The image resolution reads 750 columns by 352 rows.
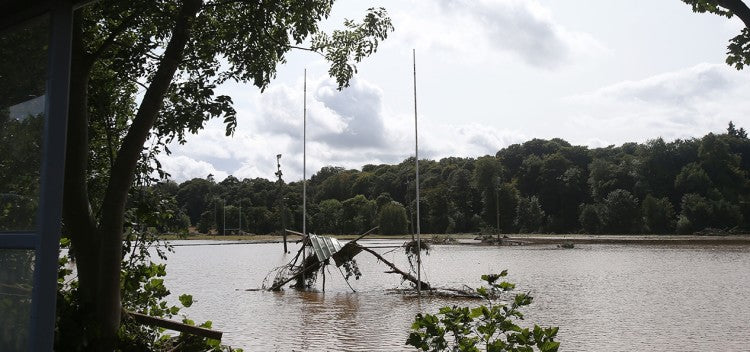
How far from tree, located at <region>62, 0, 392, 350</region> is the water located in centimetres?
480

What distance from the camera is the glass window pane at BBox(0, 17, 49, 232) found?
283 centimetres

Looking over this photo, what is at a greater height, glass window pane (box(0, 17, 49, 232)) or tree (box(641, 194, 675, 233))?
tree (box(641, 194, 675, 233))

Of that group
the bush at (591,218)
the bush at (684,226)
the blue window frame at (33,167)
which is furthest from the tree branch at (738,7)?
the bush at (591,218)

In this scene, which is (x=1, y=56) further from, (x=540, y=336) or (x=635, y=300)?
(x=635, y=300)

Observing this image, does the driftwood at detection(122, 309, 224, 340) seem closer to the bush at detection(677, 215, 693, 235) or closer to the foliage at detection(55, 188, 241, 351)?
the foliage at detection(55, 188, 241, 351)

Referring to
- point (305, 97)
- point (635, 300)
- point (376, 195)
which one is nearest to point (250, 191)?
point (376, 195)

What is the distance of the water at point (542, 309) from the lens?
1013 cm

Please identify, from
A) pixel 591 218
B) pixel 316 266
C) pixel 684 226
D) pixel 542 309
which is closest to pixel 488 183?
pixel 591 218

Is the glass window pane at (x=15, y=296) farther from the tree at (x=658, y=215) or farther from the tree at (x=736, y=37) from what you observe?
the tree at (x=658, y=215)

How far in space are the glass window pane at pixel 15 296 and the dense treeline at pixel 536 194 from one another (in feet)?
234

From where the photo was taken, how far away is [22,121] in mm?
2936

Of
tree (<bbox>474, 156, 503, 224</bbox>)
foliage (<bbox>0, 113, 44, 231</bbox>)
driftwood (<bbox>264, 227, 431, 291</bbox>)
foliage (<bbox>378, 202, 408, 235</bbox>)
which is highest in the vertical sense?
tree (<bbox>474, 156, 503, 224</bbox>)

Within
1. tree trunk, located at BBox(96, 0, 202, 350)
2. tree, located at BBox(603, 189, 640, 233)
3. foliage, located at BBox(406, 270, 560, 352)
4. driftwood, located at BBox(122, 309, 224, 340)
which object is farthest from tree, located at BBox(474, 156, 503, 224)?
tree trunk, located at BBox(96, 0, 202, 350)

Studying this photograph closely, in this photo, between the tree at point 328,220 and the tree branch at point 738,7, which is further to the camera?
the tree at point 328,220
